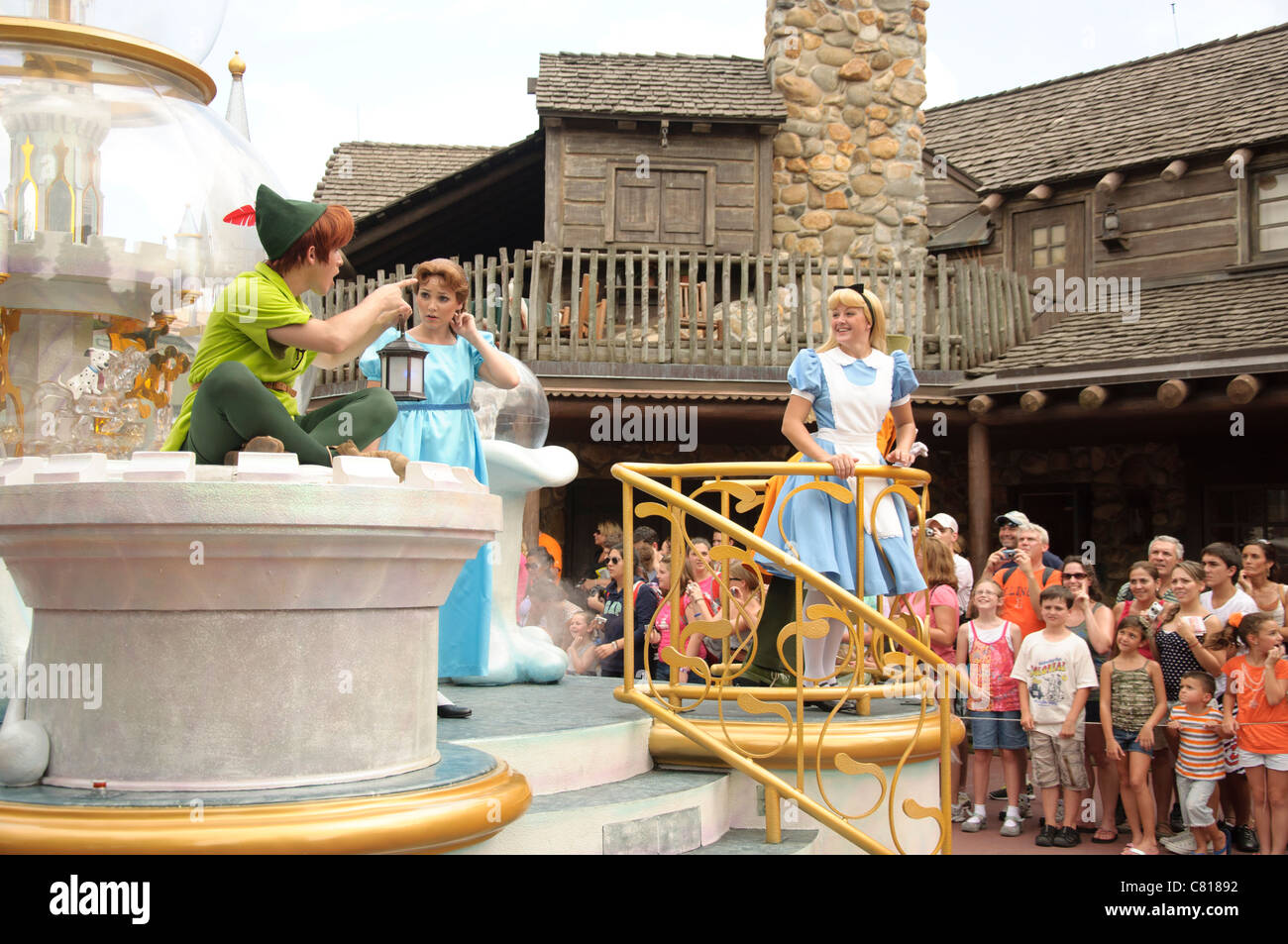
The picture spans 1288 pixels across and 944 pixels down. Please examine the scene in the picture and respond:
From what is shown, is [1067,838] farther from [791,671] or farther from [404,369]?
[404,369]

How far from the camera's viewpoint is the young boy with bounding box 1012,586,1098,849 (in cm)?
616

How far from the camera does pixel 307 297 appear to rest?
476 inches

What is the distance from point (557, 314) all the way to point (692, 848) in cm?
774

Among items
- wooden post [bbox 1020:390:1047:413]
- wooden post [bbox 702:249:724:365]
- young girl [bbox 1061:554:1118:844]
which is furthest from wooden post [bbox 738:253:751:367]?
young girl [bbox 1061:554:1118:844]

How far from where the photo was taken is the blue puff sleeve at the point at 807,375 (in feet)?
15.4

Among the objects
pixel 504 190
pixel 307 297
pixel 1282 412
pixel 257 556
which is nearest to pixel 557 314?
pixel 307 297

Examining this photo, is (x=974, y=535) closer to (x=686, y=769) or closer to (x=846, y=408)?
(x=846, y=408)

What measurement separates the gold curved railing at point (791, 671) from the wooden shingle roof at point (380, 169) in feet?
41.7

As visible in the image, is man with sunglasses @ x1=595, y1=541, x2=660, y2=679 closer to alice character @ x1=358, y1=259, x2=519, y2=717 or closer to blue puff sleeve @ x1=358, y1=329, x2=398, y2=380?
alice character @ x1=358, y1=259, x2=519, y2=717

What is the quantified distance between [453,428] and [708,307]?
6.71 meters

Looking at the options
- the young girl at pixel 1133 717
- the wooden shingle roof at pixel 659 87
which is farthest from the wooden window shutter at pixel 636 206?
the young girl at pixel 1133 717

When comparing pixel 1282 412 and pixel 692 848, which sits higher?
pixel 1282 412

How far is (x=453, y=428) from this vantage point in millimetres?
4508

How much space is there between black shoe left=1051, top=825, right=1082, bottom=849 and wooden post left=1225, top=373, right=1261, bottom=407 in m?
5.26
